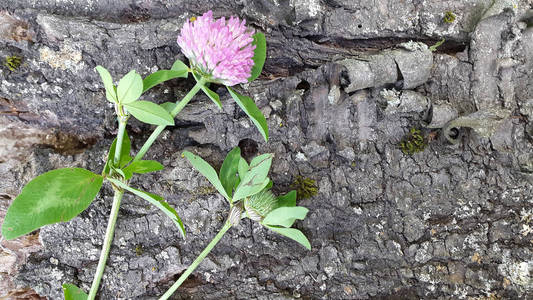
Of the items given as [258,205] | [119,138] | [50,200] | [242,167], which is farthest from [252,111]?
[50,200]

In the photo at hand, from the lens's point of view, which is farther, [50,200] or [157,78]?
[157,78]

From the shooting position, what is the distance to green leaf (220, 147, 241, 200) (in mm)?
1439

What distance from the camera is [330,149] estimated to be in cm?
154

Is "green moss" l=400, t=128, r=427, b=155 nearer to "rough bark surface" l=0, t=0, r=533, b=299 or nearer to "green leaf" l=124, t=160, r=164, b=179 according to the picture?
"rough bark surface" l=0, t=0, r=533, b=299

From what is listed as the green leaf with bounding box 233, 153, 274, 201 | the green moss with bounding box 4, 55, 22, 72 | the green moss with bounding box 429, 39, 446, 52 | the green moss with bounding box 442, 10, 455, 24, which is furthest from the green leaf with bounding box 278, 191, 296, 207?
the green moss with bounding box 4, 55, 22, 72

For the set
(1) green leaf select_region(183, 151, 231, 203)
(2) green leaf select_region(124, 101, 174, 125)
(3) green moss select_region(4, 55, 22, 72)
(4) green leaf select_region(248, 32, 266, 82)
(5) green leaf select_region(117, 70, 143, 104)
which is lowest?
(1) green leaf select_region(183, 151, 231, 203)

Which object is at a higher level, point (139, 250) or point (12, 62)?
point (12, 62)

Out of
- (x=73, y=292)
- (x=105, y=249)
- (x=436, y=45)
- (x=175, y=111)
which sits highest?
(x=436, y=45)

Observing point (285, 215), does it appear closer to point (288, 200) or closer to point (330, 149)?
point (288, 200)

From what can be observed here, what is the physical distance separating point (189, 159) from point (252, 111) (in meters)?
0.25

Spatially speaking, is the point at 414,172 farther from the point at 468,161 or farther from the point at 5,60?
the point at 5,60

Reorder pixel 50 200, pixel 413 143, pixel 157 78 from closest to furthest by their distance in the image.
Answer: pixel 50 200 → pixel 157 78 → pixel 413 143

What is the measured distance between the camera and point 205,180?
1.49m

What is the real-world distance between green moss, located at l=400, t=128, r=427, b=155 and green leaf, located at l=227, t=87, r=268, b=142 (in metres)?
0.53
